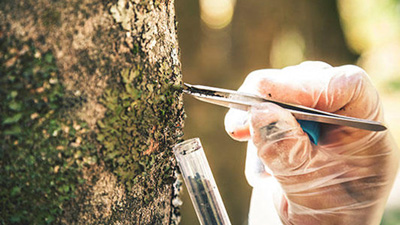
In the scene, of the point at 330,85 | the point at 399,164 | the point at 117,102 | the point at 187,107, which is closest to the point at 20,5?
the point at 117,102

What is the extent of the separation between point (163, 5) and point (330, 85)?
→ 67 centimetres

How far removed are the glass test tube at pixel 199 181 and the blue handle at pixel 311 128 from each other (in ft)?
1.40

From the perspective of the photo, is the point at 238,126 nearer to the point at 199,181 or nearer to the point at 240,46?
the point at 199,181

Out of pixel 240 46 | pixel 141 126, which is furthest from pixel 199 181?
pixel 240 46

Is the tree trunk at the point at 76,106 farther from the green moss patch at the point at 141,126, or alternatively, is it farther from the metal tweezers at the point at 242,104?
the metal tweezers at the point at 242,104

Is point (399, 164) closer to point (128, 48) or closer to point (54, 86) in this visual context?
point (128, 48)

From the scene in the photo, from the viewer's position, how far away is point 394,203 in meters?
Answer: 3.60

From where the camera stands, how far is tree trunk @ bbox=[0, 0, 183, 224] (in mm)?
536

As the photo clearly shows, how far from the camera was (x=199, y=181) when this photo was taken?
794 millimetres

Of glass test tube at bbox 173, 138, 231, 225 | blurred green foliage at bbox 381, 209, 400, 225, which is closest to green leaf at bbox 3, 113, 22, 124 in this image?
glass test tube at bbox 173, 138, 231, 225

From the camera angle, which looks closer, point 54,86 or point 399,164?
point 54,86

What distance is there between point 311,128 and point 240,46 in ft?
6.82

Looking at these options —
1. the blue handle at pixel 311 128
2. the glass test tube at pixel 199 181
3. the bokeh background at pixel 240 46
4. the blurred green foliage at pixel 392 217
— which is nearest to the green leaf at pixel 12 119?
the glass test tube at pixel 199 181

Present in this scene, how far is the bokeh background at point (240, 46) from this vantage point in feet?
9.40
